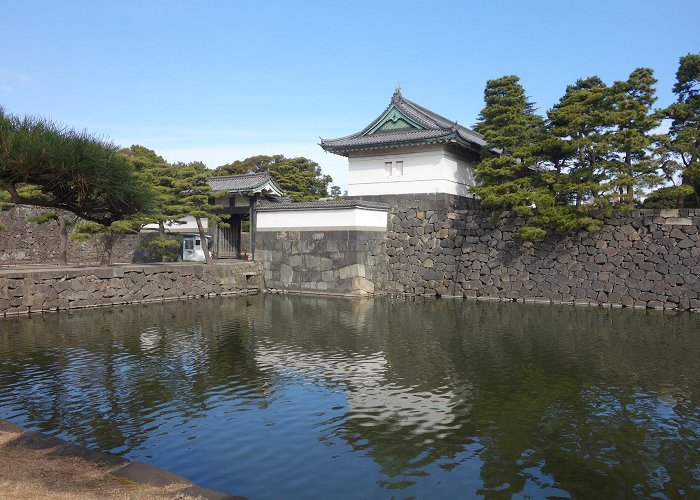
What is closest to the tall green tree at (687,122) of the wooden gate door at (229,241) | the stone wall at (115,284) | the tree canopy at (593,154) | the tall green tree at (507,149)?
the tree canopy at (593,154)

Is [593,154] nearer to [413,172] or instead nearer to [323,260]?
[413,172]

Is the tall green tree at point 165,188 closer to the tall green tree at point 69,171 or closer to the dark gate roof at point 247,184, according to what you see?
the dark gate roof at point 247,184

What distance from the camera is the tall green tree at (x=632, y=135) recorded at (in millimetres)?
15469

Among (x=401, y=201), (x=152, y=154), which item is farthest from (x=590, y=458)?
(x=152, y=154)

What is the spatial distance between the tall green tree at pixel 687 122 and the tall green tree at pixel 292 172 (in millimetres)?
18736

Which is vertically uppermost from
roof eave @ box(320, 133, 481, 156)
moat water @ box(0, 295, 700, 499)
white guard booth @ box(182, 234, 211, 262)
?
roof eave @ box(320, 133, 481, 156)

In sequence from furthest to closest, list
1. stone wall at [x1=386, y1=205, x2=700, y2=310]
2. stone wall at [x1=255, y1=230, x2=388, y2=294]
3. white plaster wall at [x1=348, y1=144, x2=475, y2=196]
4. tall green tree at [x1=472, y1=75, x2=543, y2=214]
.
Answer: white plaster wall at [x1=348, y1=144, x2=475, y2=196], stone wall at [x1=255, y1=230, x2=388, y2=294], tall green tree at [x1=472, y1=75, x2=543, y2=214], stone wall at [x1=386, y1=205, x2=700, y2=310]

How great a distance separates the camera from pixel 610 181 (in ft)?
51.4

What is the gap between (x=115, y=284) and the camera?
16.2 m

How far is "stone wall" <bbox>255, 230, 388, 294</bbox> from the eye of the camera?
19125 mm

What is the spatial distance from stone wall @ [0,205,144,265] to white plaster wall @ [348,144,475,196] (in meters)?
11.6

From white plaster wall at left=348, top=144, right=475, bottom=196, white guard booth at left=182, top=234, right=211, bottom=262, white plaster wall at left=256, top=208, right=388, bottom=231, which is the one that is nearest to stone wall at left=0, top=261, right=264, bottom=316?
white plaster wall at left=256, top=208, right=388, bottom=231

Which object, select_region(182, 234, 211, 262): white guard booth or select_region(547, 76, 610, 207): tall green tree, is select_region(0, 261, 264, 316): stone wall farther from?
select_region(547, 76, 610, 207): tall green tree

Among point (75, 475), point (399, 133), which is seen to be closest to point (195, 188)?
point (399, 133)
